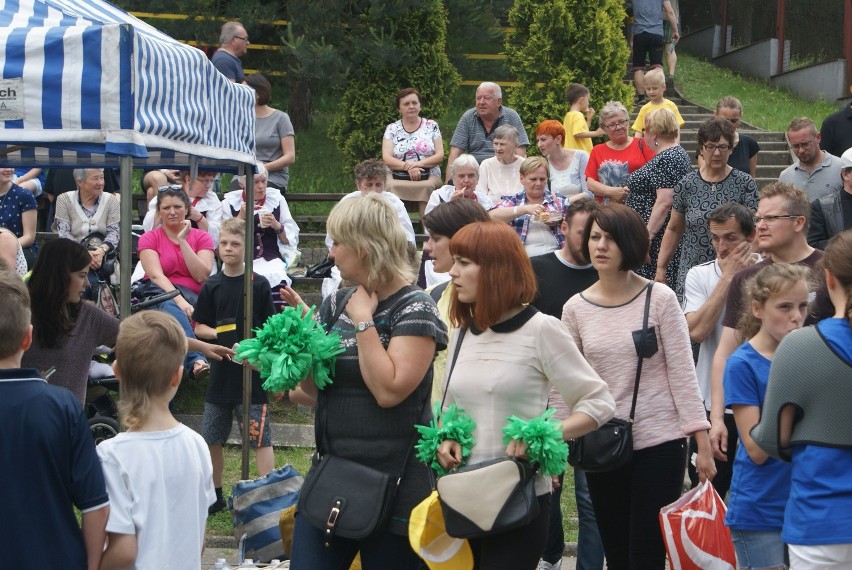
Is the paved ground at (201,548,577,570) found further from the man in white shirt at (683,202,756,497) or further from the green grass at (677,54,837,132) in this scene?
the green grass at (677,54,837,132)

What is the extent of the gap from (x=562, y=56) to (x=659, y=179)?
6624mm

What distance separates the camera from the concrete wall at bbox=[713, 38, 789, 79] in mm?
22734

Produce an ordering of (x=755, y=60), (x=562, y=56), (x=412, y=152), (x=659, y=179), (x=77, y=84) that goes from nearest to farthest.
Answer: (x=77, y=84) < (x=659, y=179) < (x=412, y=152) < (x=562, y=56) < (x=755, y=60)

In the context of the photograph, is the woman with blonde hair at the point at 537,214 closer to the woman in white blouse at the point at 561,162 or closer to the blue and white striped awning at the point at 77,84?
the woman in white blouse at the point at 561,162

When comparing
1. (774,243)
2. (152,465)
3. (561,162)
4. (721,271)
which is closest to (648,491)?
(774,243)

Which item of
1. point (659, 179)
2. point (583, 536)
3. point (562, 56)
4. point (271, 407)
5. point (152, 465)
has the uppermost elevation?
point (562, 56)

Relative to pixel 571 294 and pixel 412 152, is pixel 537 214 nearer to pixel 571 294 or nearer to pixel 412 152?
pixel 571 294

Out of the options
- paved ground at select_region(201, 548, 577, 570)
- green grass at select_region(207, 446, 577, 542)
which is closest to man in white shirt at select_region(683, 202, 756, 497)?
paved ground at select_region(201, 548, 577, 570)

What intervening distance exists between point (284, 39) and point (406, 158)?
14.3 feet

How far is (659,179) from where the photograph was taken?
8.89 m

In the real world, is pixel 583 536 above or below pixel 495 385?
below

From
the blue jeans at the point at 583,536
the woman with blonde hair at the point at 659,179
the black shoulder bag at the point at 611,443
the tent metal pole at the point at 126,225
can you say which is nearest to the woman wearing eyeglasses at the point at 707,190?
the woman with blonde hair at the point at 659,179

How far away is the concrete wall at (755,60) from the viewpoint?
74.6 feet

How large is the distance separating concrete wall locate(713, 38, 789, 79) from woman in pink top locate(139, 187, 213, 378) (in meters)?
16.4
